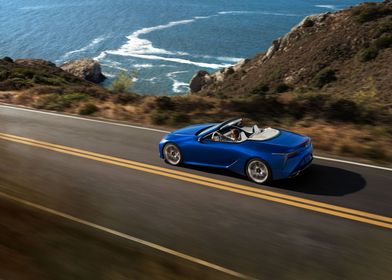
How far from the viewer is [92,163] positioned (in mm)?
11031

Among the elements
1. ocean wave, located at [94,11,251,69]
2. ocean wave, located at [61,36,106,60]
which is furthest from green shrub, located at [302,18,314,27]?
ocean wave, located at [61,36,106,60]

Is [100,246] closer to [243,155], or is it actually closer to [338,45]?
[243,155]

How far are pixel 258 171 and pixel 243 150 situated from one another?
1.78ft

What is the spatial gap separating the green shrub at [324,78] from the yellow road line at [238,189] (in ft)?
129

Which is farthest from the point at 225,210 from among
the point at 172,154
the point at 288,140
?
the point at 172,154

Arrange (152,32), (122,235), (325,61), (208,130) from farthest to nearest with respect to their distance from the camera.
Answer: (152,32) → (325,61) → (208,130) → (122,235)

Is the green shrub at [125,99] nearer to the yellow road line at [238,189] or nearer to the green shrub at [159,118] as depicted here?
the green shrub at [159,118]

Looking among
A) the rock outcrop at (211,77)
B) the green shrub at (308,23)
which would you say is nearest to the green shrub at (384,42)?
the green shrub at (308,23)

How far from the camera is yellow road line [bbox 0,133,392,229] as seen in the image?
7.72 meters

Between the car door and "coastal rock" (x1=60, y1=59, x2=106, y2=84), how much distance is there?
73465mm

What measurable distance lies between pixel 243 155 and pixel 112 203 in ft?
9.45

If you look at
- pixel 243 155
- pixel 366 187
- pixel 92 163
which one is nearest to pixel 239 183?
pixel 243 155

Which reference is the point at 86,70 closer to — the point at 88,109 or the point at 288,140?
the point at 88,109

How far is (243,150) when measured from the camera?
9.43m
